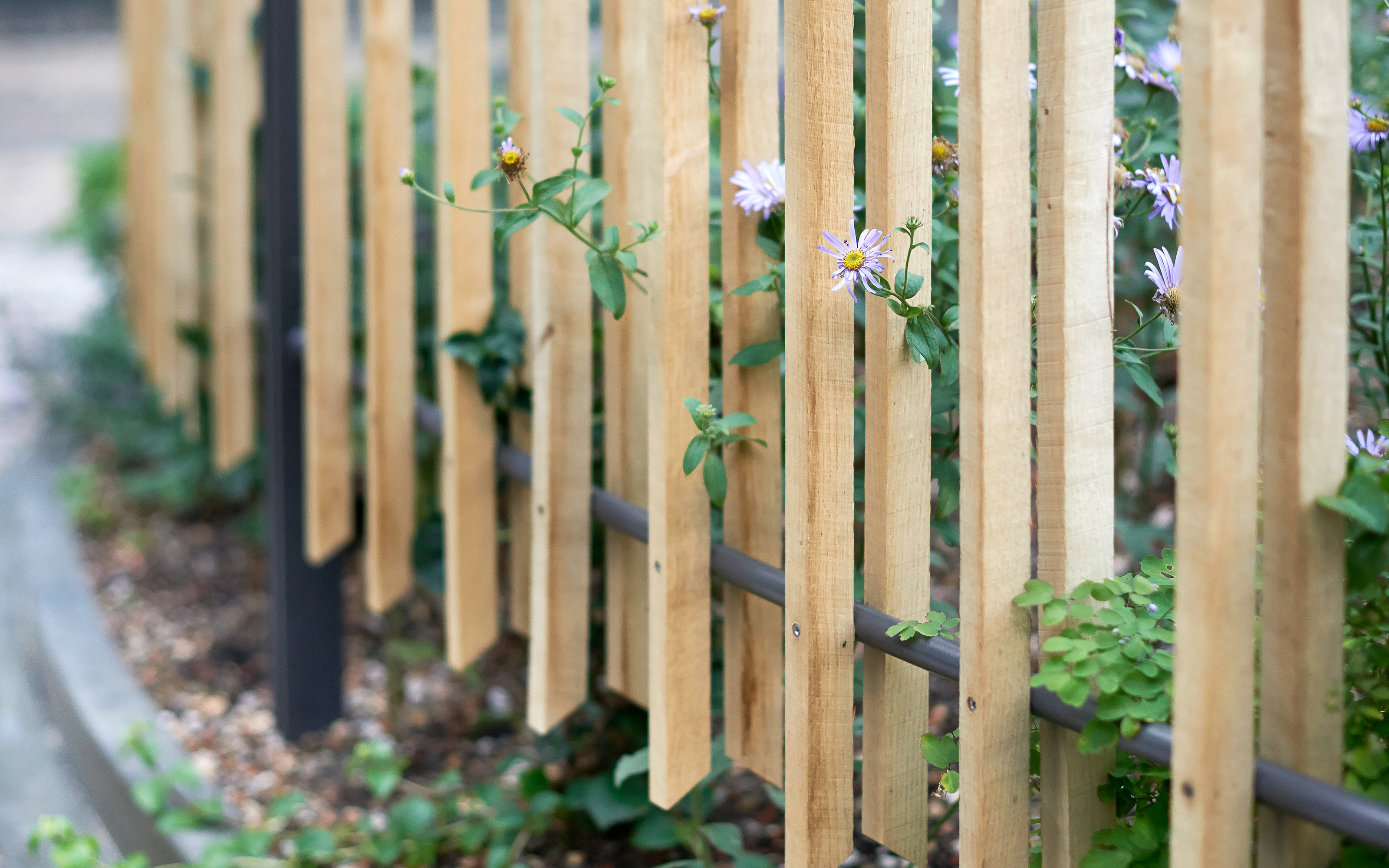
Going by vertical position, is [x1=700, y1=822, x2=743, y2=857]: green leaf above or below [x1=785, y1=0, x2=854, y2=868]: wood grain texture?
below

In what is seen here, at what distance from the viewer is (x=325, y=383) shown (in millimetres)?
2605

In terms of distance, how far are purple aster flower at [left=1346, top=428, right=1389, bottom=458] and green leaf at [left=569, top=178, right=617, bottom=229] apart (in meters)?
0.85

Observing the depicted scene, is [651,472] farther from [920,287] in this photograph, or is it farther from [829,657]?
[920,287]

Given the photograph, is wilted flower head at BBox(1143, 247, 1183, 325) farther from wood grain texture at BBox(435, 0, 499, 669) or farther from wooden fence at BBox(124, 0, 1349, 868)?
wood grain texture at BBox(435, 0, 499, 669)

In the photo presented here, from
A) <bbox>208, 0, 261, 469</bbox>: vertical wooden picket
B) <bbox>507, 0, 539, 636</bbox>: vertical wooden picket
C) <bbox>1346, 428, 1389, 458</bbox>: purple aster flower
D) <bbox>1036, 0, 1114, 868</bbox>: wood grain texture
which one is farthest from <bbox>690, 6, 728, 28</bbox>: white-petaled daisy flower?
<bbox>208, 0, 261, 469</bbox>: vertical wooden picket

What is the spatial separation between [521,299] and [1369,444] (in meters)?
1.30

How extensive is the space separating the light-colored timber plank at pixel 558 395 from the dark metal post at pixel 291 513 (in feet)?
3.46

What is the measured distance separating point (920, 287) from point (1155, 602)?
0.38 metres

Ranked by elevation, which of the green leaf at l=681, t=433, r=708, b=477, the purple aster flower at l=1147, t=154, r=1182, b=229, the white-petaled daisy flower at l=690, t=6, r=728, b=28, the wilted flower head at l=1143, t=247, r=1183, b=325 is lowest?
the green leaf at l=681, t=433, r=708, b=477

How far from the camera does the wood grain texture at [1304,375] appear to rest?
0.96 m

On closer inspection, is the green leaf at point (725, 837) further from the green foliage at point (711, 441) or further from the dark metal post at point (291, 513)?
the dark metal post at point (291, 513)

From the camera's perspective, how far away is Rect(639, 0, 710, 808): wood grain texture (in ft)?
5.01

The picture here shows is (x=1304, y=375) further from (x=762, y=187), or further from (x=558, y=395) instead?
(x=558, y=395)

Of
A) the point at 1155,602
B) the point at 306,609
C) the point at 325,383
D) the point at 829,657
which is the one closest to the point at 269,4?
the point at 325,383
